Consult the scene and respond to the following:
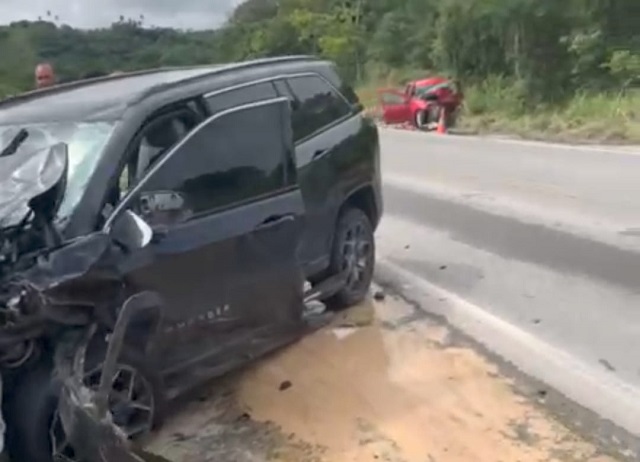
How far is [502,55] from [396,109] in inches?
201

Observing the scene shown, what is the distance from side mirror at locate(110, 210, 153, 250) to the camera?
5.00 m

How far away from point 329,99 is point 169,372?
11.0 ft

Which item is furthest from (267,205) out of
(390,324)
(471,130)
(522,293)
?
(471,130)

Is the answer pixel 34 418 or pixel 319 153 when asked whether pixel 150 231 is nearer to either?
pixel 34 418

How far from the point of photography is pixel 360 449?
216 inches

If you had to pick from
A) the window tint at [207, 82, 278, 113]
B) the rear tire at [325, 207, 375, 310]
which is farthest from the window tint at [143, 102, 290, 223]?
the rear tire at [325, 207, 375, 310]

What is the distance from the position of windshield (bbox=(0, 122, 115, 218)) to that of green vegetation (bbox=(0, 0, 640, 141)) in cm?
898

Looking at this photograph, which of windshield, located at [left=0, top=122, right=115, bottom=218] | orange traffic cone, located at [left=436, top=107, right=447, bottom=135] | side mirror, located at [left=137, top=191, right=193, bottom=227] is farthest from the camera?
orange traffic cone, located at [left=436, top=107, right=447, bottom=135]

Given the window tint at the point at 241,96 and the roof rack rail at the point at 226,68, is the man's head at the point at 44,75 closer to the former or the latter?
the roof rack rail at the point at 226,68

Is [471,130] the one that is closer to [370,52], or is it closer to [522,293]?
[522,293]

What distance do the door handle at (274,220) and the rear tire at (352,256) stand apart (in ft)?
5.38

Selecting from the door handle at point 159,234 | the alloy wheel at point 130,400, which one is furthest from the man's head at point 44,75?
the alloy wheel at point 130,400

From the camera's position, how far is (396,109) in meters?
34.1

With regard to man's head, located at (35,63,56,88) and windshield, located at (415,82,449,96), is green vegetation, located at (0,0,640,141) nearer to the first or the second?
windshield, located at (415,82,449,96)
